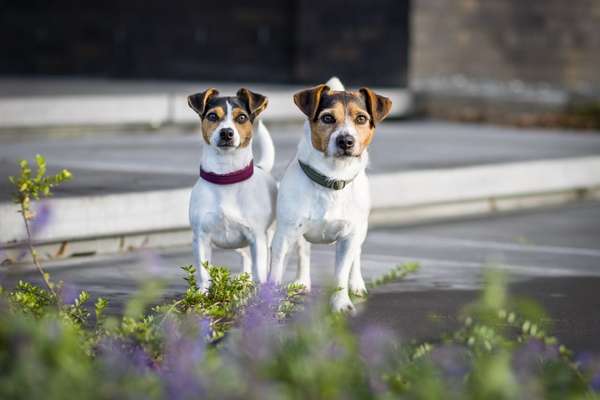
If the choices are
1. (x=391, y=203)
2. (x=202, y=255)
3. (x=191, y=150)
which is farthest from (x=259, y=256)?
(x=191, y=150)

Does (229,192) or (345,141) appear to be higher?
(345,141)

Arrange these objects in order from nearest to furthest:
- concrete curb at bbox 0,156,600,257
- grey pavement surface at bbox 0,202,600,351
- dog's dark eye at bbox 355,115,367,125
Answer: dog's dark eye at bbox 355,115,367,125 → grey pavement surface at bbox 0,202,600,351 → concrete curb at bbox 0,156,600,257

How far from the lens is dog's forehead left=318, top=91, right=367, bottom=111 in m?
4.91

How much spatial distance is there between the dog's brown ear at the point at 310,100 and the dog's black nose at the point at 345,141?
186mm

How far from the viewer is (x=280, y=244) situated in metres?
5.04

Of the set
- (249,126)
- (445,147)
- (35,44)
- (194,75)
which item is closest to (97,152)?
(445,147)

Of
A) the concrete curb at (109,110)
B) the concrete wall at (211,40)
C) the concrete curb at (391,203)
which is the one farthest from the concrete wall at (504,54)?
the concrete curb at (391,203)

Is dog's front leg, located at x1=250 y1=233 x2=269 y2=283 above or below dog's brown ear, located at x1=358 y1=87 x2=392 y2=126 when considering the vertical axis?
below

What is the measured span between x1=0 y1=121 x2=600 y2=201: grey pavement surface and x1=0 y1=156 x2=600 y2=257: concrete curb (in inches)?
11.3

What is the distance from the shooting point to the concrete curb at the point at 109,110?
36.2 ft

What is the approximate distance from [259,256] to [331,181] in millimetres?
420

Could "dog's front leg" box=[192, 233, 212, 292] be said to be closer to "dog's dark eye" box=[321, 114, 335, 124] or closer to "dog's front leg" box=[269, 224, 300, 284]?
"dog's front leg" box=[269, 224, 300, 284]

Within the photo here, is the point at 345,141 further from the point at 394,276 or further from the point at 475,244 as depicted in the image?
the point at 475,244

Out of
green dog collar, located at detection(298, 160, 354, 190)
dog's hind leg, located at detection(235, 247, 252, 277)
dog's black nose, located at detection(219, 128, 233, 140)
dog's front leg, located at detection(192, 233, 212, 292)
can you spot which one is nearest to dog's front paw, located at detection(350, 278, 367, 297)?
dog's hind leg, located at detection(235, 247, 252, 277)
